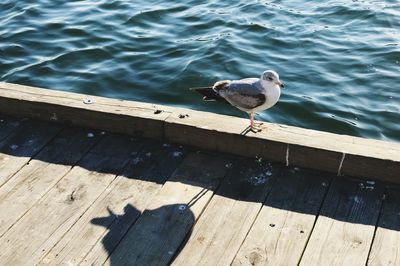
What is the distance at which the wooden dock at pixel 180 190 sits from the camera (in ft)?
11.3

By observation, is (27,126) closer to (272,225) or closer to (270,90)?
(270,90)

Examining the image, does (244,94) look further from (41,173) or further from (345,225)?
(41,173)

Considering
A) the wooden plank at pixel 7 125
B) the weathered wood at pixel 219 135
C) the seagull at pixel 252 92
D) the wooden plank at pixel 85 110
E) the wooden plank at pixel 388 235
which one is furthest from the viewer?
the wooden plank at pixel 7 125

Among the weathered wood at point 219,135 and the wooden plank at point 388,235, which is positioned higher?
the weathered wood at point 219,135

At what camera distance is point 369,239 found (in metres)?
3.47

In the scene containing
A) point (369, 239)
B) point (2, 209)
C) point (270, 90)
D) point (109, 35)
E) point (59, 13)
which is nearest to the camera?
point (369, 239)

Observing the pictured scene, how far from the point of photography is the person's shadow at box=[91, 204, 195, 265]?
11.1 feet

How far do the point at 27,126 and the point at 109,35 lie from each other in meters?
4.85

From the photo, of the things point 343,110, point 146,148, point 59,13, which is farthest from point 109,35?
point 146,148

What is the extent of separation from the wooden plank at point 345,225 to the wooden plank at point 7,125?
2665mm

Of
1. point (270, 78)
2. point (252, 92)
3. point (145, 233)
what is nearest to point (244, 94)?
point (252, 92)

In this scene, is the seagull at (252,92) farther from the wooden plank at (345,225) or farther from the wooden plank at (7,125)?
the wooden plank at (7,125)

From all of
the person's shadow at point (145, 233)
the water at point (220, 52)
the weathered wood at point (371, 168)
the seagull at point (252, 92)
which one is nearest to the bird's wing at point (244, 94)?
the seagull at point (252, 92)

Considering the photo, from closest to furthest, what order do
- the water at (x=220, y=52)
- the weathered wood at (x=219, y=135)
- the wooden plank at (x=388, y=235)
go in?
1. the wooden plank at (x=388, y=235)
2. the weathered wood at (x=219, y=135)
3. the water at (x=220, y=52)
